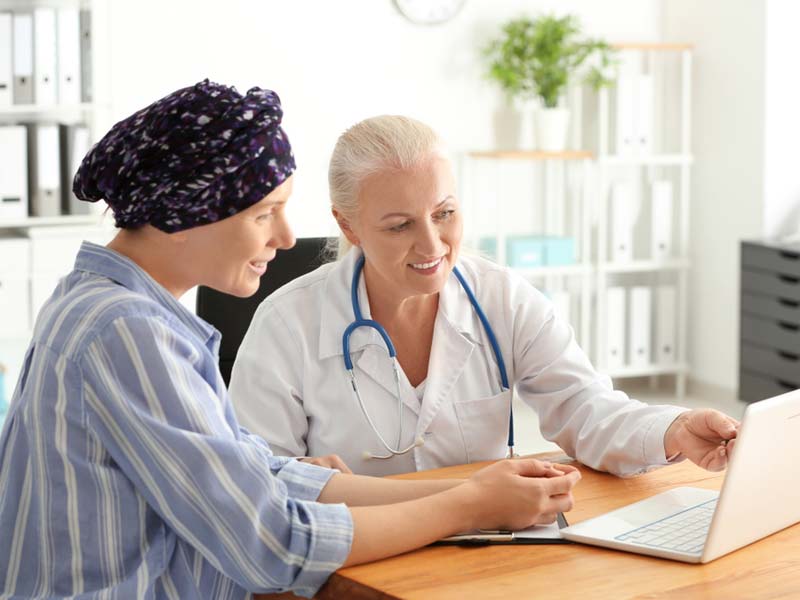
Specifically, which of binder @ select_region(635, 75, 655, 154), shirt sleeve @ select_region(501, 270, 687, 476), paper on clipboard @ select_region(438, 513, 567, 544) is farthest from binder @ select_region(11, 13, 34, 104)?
paper on clipboard @ select_region(438, 513, 567, 544)

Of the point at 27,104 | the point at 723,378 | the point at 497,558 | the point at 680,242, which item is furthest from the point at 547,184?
the point at 497,558

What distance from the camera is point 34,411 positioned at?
1301mm

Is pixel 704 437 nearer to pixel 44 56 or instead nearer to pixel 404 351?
pixel 404 351

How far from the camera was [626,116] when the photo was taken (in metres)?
5.14

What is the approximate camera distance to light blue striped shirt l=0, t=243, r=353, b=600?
128 centimetres

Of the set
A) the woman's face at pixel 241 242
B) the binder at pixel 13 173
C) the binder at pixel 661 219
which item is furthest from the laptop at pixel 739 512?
the binder at pixel 661 219

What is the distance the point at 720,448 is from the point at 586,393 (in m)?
0.30

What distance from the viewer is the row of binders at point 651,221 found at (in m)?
5.18

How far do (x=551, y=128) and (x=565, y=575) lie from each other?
3.79m

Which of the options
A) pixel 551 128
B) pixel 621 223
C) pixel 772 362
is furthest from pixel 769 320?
pixel 551 128

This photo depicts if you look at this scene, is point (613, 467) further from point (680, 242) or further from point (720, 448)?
point (680, 242)

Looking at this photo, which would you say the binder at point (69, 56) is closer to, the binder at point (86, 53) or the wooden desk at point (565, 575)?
the binder at point (86, 53)

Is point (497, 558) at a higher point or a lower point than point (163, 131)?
lower

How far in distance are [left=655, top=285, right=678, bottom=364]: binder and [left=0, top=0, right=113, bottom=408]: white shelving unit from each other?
8.06 feet
